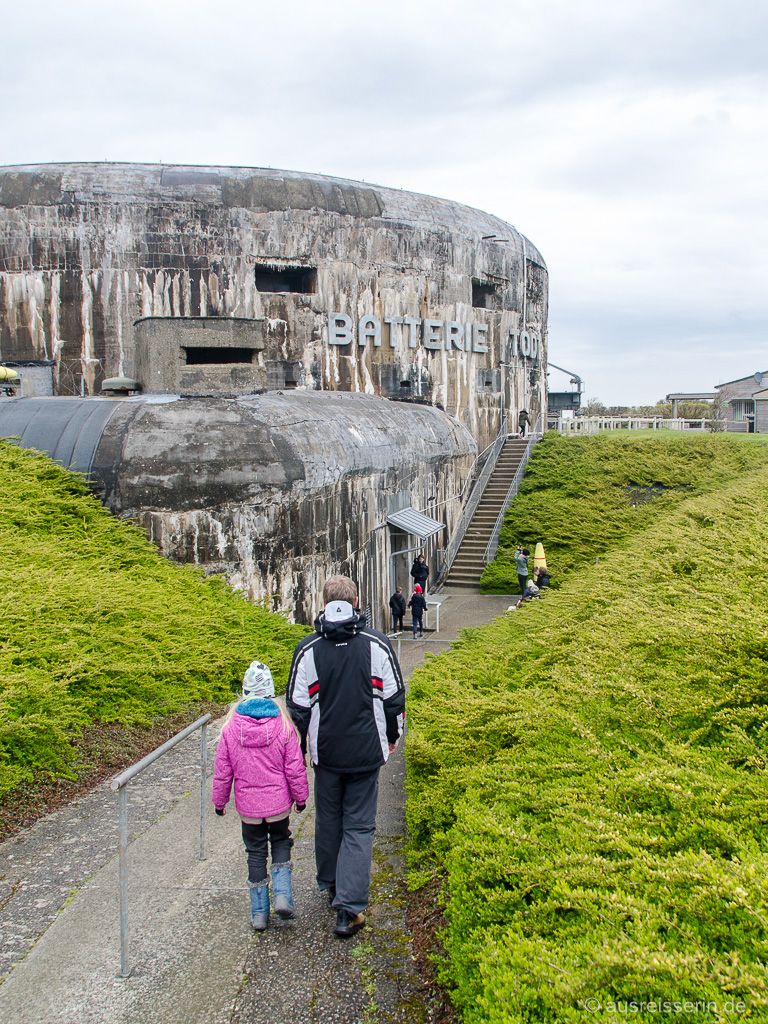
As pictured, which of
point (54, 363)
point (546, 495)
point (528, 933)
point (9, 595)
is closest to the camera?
point (528, 933)

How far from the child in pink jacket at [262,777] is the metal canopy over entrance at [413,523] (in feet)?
33.4

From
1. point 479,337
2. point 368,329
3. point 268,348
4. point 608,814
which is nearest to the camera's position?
point 608,814

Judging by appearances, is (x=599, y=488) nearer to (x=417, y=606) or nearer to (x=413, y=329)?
(x=413, y=329)

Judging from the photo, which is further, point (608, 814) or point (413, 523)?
point (413, 523)

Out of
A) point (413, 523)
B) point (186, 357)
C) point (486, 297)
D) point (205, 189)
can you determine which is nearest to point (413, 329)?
point (486, 297)

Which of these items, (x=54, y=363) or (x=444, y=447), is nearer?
(x=444, y=447)

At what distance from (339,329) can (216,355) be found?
7926mm

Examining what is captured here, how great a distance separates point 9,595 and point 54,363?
49.1 ft

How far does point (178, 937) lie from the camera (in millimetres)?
3635

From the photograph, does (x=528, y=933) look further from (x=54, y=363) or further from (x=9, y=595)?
(x=54, y=363)

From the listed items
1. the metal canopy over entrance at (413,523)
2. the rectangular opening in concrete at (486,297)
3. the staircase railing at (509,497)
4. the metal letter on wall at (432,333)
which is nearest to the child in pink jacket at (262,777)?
the metal canopy over entrance at (413,523)

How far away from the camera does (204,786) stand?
441 centimetres

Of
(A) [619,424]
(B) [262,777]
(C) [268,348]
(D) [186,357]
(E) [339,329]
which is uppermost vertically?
(E) [339,329]

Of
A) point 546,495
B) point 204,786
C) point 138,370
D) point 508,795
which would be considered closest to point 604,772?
point 508,795
